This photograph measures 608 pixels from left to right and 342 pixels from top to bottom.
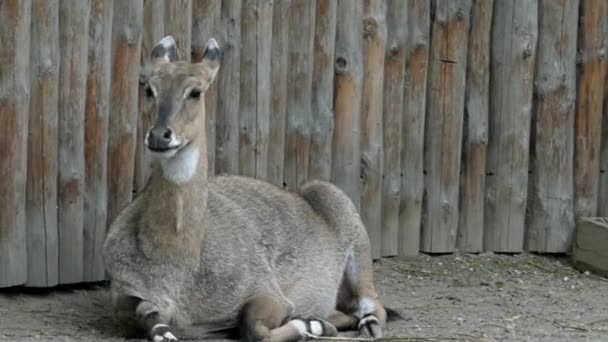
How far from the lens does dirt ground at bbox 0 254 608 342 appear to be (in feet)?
30.8

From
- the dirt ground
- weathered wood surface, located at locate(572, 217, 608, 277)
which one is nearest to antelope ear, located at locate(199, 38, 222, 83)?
the dirt ground

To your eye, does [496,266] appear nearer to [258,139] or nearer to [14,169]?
[258,139]

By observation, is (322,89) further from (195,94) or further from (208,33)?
(195,94)

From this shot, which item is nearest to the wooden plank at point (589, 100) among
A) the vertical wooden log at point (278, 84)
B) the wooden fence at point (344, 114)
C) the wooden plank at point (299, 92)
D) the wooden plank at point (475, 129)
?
the wooden fence at point (344, 114)

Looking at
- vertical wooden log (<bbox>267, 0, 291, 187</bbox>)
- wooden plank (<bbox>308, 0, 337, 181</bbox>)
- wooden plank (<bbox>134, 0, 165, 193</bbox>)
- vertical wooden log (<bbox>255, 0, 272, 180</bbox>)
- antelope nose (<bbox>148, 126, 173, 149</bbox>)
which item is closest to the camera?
antelope nose (<bbox>148, 126, 173, 149</bbox>)

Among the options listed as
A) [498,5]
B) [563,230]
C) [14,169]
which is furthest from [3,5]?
[563,230]

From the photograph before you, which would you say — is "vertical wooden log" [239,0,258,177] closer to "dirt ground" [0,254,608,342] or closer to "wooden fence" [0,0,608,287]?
"wooden fence" [0,0,608,287]

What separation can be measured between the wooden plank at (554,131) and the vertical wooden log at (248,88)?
8.50 ft

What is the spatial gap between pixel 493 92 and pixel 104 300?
12.1 ft

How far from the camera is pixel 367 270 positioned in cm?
1030

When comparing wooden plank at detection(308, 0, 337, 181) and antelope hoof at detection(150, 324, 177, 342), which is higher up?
wooden plank at detection(308, 0, 337, 181)

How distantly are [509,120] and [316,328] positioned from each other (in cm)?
325

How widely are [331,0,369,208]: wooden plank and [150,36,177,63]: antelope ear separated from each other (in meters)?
1.99

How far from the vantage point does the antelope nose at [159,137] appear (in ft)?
27.6
